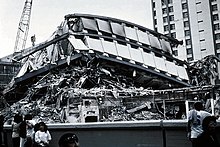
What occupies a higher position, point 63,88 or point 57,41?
point 57,41

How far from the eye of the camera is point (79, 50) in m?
33.4

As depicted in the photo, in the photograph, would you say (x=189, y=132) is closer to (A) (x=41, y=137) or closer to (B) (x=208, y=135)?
(B) (x=208, y=135)

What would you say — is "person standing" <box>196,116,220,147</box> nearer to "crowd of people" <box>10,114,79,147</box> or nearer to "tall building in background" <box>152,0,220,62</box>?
"crowd of people" <box>10,114,79,147</box>

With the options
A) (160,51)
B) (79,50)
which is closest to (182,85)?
(160,51)

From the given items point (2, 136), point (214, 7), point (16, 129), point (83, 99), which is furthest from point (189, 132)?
point (214, 7)

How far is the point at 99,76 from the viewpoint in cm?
3231

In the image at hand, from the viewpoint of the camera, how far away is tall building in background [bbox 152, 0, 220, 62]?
70.6m

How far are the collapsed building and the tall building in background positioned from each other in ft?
95.1

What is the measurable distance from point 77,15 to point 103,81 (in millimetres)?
8257

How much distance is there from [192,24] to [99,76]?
4677 centimetres

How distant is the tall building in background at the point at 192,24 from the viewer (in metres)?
70.6

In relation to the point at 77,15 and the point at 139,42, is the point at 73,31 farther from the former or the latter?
the point at 139,42

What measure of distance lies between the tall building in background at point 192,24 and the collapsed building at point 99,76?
2899 centimetres

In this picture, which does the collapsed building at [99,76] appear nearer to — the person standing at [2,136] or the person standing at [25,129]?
the person standing at [2,136]
